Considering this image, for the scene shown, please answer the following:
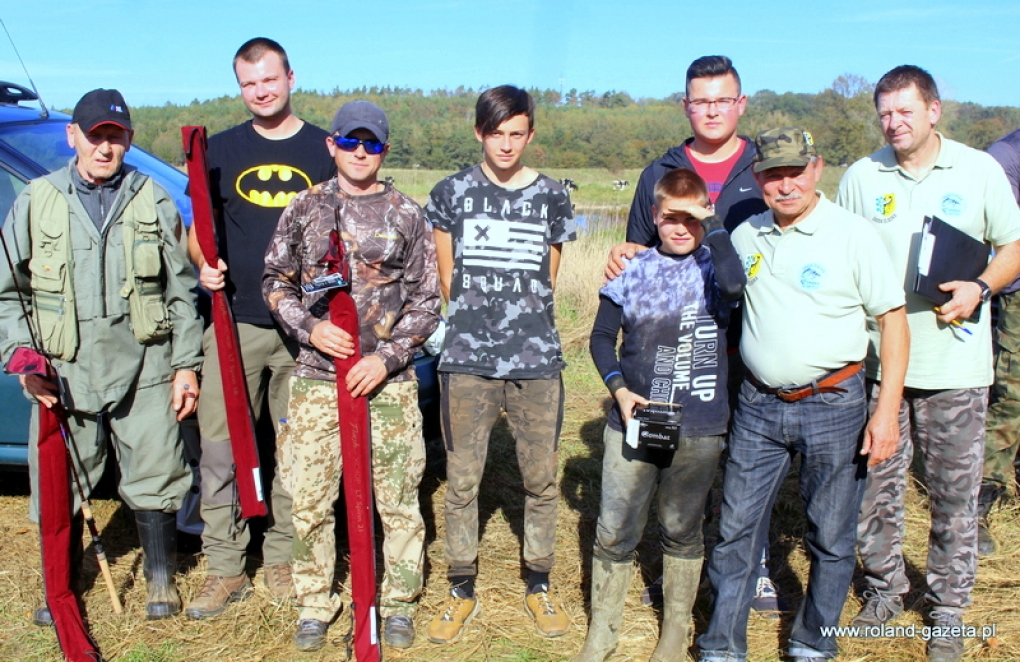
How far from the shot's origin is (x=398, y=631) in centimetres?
342

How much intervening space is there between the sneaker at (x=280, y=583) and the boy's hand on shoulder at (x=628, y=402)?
70.7 inches

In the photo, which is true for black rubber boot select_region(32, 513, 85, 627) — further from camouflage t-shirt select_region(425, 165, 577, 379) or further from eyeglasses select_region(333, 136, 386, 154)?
eyeglasses select_region(333, 136, 386, 154)

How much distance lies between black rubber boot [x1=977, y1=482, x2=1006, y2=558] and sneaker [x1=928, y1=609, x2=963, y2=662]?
1.14m

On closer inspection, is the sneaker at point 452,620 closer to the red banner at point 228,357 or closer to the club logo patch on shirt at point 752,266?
the red banner at point 228,357

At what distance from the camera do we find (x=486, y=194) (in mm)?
3307

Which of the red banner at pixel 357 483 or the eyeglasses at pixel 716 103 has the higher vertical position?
the eyeglasses at pixel 716 103

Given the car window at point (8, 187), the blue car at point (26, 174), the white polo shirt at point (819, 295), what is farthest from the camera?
the car window at point (8, 187)

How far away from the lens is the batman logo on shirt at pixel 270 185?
3531 mm

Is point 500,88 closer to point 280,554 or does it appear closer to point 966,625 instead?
point 280,554

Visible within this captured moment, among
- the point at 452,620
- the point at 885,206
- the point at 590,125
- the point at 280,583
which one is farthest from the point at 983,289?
the point at 590,125

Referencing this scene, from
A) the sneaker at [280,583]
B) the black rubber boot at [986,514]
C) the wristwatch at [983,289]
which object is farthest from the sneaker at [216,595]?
the black rubber boot at [986,514]

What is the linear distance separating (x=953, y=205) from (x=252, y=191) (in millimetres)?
2843

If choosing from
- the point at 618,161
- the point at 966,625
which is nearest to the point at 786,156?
the point at 966,625

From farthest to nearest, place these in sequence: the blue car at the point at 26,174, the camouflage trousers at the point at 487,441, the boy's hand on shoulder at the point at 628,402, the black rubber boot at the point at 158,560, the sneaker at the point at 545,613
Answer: the blue car at the point at 26,174, the black rubber boot at the point at 158,560, the sneaker at the point at 545,613, the camouflage trousers at the point at 487,441, the boy's hand on shoulder at the point at 628,402
